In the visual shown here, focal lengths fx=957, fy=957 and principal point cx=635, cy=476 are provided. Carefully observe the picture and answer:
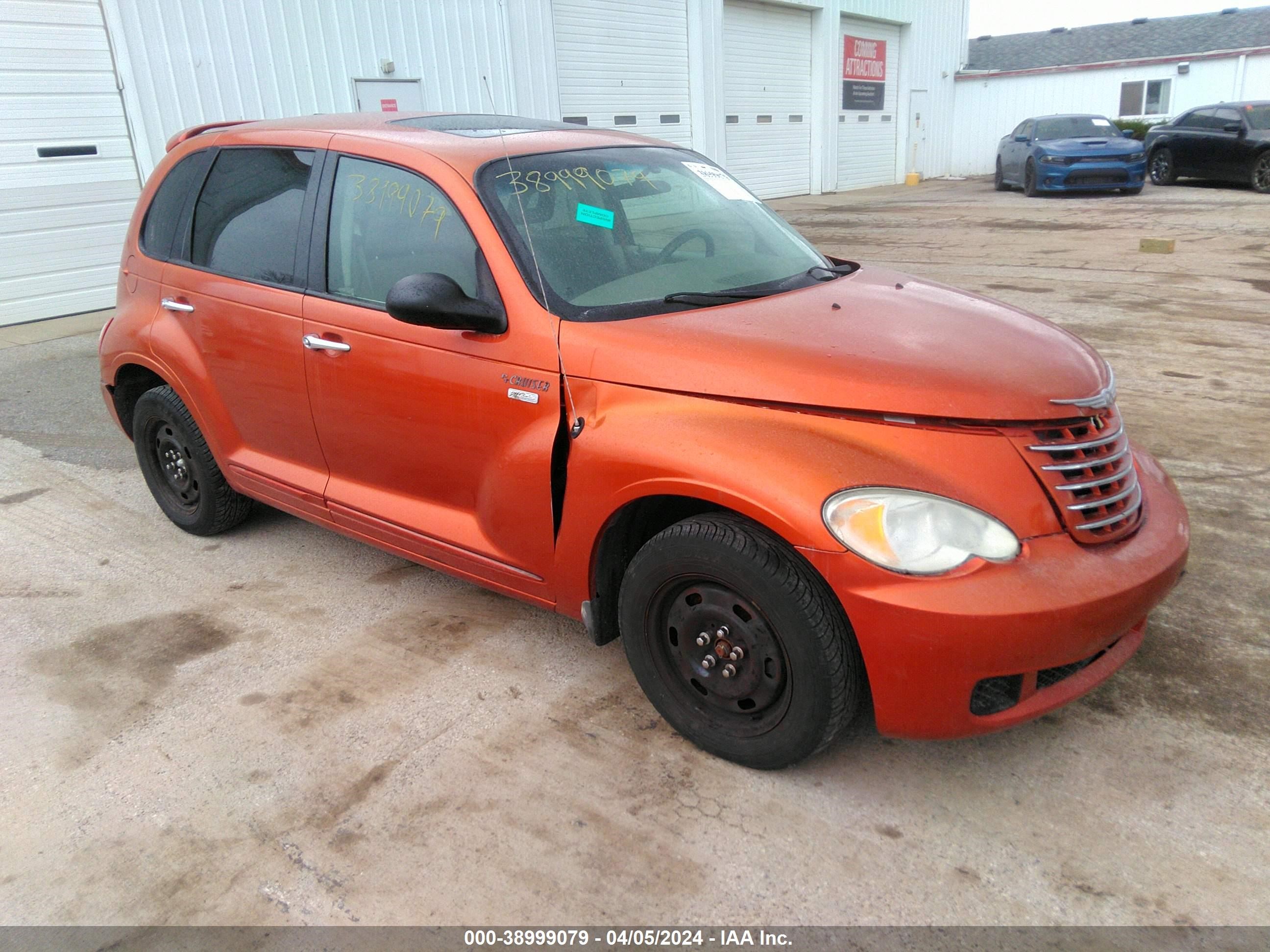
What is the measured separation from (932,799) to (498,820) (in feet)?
3.90

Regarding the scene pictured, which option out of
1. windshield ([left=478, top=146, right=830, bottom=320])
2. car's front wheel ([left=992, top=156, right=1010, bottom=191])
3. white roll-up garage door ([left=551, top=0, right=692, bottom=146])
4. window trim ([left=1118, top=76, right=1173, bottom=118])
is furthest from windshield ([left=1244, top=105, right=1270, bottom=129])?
windshield ([left=478, top=146, right=830, bottom=320])

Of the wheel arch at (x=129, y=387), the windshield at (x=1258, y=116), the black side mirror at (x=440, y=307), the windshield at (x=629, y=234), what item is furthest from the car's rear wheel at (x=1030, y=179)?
the black side mirror at (x=440, y=307)

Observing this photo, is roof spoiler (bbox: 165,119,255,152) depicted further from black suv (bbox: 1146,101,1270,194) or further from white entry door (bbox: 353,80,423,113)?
black suv (bbox: 1146,101,1270,194)

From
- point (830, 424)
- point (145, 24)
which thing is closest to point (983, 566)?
point (830, 424)

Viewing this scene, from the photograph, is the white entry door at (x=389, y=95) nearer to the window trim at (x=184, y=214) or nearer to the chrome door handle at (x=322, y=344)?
the window trim at (x=184, y=214)

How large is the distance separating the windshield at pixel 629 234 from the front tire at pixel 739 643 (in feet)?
2.69

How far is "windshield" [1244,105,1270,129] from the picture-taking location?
57.7ft

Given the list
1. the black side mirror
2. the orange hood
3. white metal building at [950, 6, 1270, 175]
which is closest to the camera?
the orange hood

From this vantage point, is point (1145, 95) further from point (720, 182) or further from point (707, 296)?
point (707, 296)

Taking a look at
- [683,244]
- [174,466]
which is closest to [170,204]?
[174,466]

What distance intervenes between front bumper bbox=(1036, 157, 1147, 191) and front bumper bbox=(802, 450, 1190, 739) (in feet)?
58.5

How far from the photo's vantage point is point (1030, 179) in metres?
18.9

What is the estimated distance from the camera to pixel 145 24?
9.93 m

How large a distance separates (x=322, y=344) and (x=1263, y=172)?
1967cm
